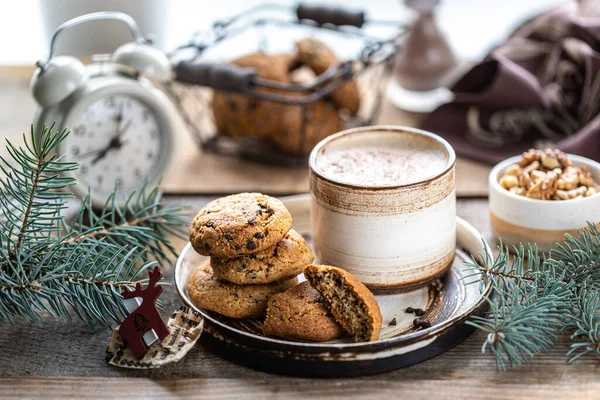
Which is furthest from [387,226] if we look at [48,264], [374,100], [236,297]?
[374,100]

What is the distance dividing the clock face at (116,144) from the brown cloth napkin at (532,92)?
0.76 m

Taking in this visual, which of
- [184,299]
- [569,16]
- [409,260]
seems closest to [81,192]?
[184,299]

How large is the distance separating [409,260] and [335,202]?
0.15 m

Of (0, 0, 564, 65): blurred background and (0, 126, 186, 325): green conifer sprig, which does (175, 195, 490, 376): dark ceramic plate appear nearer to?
(0, 126, 186, 325): green conifer sprig

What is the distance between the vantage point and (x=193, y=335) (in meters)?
1.04

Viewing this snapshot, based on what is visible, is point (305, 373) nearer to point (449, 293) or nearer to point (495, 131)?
point (449, 293)

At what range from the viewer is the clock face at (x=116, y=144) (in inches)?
55.9

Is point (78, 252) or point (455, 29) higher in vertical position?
point (78, 252)

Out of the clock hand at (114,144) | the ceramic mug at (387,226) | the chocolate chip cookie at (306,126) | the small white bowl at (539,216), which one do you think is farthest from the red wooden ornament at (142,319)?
the chocolate chip cookie at (306,126)

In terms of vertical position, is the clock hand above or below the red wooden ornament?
above

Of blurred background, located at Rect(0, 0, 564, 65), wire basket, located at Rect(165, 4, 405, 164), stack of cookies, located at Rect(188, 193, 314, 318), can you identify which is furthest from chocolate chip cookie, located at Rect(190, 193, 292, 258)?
blurred background, located at Rect(0, 0, 564, 65)

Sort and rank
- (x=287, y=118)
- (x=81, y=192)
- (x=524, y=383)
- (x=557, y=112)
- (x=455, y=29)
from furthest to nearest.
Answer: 1. (x=455, y=29)
2. (x=557, y=112)
3. (x=287, y=118)
4. (x=81, y=192)
5. (x=524, y=383)

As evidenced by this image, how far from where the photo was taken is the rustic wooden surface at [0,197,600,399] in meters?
0.95

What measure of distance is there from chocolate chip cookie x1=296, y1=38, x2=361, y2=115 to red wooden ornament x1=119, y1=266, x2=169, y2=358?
2.77 ft
